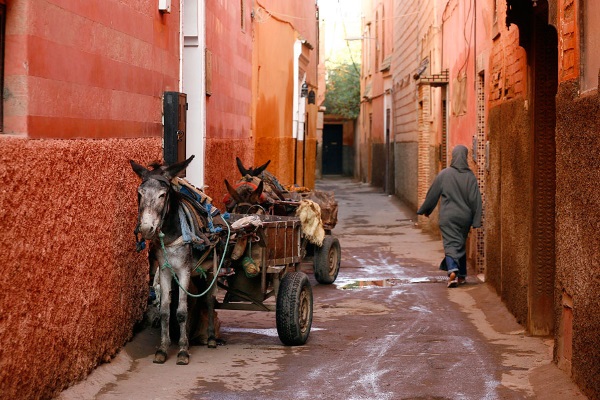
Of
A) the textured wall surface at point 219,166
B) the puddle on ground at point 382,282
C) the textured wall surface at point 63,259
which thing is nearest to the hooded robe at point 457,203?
the puddle on ground at point 382,282

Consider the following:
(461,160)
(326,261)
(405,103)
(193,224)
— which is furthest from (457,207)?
(405,103)

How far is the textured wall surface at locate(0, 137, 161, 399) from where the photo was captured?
598 cm

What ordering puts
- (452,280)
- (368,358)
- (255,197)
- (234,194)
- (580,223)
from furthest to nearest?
(452,280) < (255,197) < (234,194) < (368,358) < (580,223)

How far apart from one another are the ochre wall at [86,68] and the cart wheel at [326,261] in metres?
3.55

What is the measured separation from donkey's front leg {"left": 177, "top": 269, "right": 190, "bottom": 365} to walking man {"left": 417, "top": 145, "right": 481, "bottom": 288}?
19.0 ft

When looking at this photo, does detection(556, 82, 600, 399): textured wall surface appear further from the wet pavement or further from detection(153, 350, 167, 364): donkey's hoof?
detection(153, 350, 167, 364): donkey's hoof

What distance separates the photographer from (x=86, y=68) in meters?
7.71

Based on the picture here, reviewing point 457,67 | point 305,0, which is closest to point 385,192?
point 305,0

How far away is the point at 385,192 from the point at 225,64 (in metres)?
22.1

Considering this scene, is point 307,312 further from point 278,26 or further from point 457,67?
point 278,26

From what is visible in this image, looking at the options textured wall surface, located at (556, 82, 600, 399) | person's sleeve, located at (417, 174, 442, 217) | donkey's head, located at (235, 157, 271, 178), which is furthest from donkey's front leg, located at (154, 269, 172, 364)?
person's sleeve, located at (417, 174, 442, 217)

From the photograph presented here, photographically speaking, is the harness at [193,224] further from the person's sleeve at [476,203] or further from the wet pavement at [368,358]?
the person's sleeve at [476,203]

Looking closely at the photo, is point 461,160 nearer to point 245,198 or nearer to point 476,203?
point 476,203

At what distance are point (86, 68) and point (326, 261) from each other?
6197 mm
